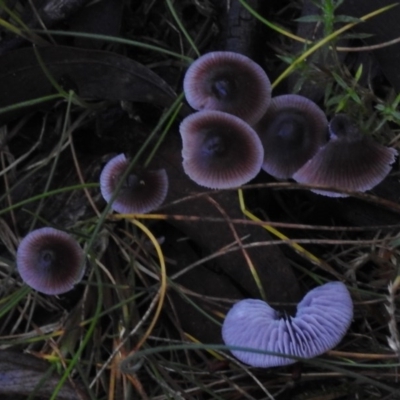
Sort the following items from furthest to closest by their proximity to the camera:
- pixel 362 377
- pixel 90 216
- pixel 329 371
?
pixel 90 216 < pixel 329 371 < pixel 362 377

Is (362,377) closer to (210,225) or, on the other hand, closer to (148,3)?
(210,225)

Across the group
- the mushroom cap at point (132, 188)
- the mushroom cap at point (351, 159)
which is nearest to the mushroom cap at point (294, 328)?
the mushroom cap at point (351, 159)

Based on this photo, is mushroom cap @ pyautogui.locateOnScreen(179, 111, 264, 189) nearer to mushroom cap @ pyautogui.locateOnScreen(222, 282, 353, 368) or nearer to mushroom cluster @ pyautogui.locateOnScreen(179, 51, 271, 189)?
mushroom cluster @ pyautogui.locateOnScreen(179, 51, 271, 189)

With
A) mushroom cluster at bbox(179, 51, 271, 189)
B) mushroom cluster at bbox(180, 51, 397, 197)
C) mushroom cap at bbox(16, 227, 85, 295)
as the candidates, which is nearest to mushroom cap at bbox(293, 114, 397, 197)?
mushroom cluster at bbox(180, 51, 397, 197)

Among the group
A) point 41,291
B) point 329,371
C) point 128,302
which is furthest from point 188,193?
point 329,371

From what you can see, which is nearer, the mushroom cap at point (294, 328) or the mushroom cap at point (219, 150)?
the mushroom cap at point (294, 328)

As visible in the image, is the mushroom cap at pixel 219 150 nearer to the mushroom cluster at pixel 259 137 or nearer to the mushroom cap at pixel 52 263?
the mushroom cluster at pixel 259 137
